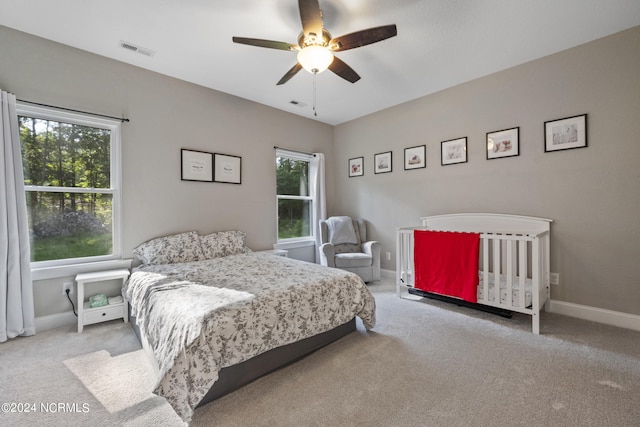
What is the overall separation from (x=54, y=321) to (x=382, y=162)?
4.47 m

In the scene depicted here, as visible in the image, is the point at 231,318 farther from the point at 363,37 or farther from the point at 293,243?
the point at 293,243

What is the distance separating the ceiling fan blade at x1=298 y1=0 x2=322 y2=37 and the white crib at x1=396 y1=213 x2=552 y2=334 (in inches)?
94.4

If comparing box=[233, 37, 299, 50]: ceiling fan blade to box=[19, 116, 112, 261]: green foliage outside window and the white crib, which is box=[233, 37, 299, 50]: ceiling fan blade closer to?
box=[19, 116, 112, 261]: green foliage outside window

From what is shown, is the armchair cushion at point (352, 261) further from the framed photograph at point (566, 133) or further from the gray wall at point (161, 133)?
the framed photograph at point (566, 133)

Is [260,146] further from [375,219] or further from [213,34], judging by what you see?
[375,219]

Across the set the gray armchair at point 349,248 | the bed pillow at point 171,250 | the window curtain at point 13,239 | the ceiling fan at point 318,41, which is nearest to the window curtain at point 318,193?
the gray armchair at point 349,248

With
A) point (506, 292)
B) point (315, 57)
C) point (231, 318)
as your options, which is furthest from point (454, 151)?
point (231, 318)

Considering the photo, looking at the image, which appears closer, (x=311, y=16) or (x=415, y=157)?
(x=311, y=16)

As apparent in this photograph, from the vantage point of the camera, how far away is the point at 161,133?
10.7ft

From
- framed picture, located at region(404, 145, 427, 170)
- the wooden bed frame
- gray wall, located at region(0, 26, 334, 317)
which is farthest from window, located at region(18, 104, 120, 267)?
framed picture, located at region(404, 145, 427, 170)

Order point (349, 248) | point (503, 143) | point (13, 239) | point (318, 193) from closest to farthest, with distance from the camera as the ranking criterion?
point (13, 239)
point (503, 143)
point (349, 248)
point (318, 193)

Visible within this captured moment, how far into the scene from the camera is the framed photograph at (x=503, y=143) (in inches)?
123

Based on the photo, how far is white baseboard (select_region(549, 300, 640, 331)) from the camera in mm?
2514

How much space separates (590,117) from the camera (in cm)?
269
